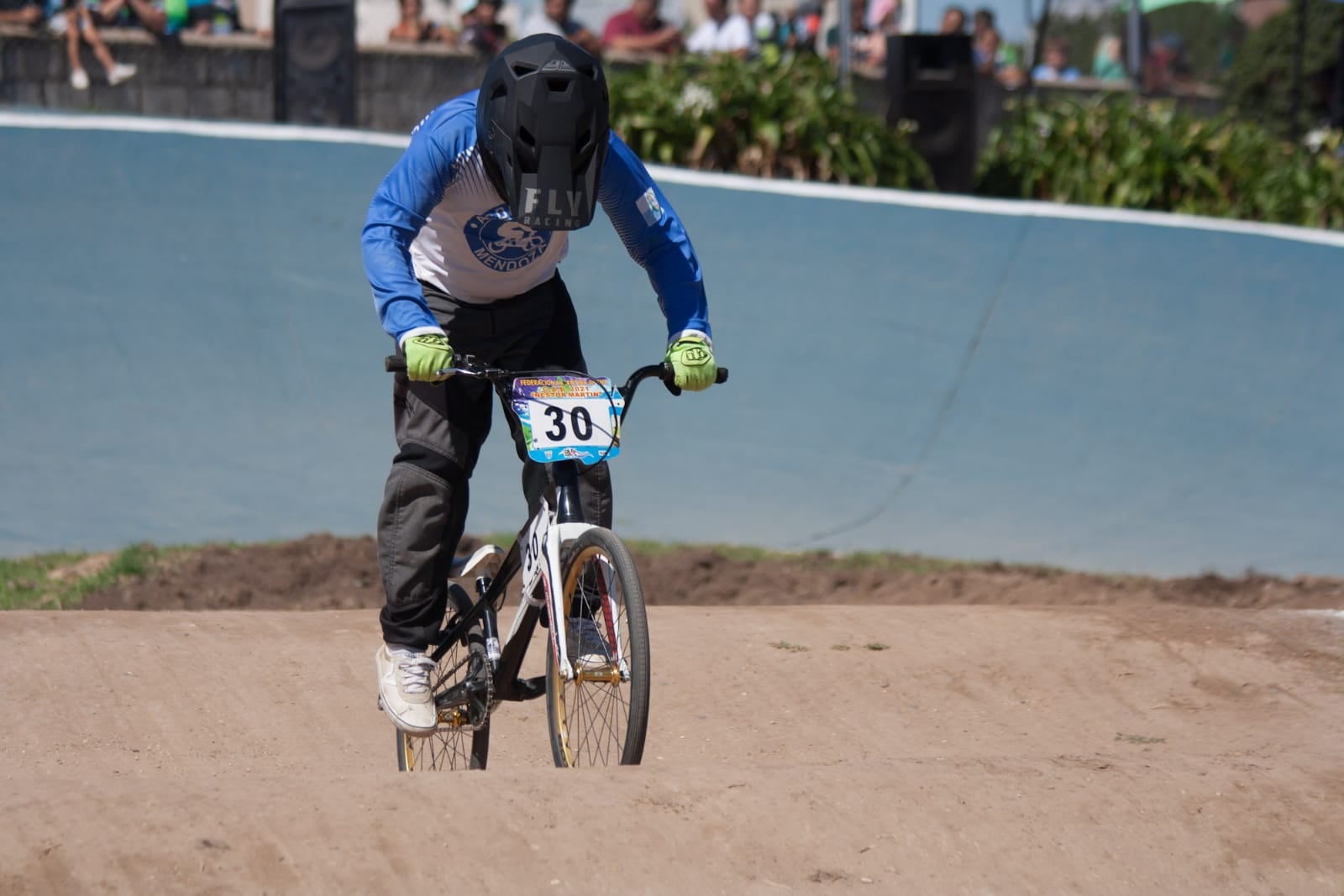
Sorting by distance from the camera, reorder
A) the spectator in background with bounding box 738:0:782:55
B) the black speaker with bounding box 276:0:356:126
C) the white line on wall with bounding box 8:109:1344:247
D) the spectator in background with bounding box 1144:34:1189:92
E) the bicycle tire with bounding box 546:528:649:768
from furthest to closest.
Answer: the spectator in background with bounding box 1144:34:1189:92
the spectator in background with bounding box 738:0:782:55
the black speaker with bounding box 276:0:356:126
the white line on wall with bounding box 8:109:1344:247
the bicycle tire with bounding box 546:528:649:768

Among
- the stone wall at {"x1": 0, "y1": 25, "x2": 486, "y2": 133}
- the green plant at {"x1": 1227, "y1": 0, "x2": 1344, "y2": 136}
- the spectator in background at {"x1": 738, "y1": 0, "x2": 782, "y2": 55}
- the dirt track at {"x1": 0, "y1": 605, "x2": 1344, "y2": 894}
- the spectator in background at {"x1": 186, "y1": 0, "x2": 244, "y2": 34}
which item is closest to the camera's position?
the dirt track at {"x1": 0, "y1": 605, "x2": 1344, "y2": 894}

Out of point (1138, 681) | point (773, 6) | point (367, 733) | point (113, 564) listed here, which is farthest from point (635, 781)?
point (773, 6)

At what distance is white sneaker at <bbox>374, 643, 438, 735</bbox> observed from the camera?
4.50m

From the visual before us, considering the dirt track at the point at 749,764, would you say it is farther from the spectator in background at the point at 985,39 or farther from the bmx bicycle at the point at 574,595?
the spectator in background at the point at 985,39

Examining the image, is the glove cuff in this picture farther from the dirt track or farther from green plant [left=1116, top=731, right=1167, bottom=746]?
green plant [left=1116, top=731, right=1167, bottom=746]

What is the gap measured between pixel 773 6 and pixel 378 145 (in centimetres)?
680

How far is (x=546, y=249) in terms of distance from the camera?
4.50 metres

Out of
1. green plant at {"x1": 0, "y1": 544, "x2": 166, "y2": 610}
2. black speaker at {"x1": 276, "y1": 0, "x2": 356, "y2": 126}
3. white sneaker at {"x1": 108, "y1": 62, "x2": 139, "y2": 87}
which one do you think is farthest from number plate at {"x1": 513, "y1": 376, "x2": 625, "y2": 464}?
white sneaker at {"x1": 108, "y1": 62, "x2": 139, "y2": 87}

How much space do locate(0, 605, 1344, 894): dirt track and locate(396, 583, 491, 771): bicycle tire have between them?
0.14 m

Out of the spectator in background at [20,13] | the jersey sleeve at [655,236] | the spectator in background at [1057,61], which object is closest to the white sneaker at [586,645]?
the jersey sleeve at [655,236]

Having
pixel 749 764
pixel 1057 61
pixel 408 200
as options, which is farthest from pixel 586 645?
pixel 1057 61

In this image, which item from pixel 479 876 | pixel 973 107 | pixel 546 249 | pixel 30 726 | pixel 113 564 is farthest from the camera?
pixel 973 107

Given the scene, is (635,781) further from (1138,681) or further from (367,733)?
(1138,681)

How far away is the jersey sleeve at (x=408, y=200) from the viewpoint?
13.5 ft
